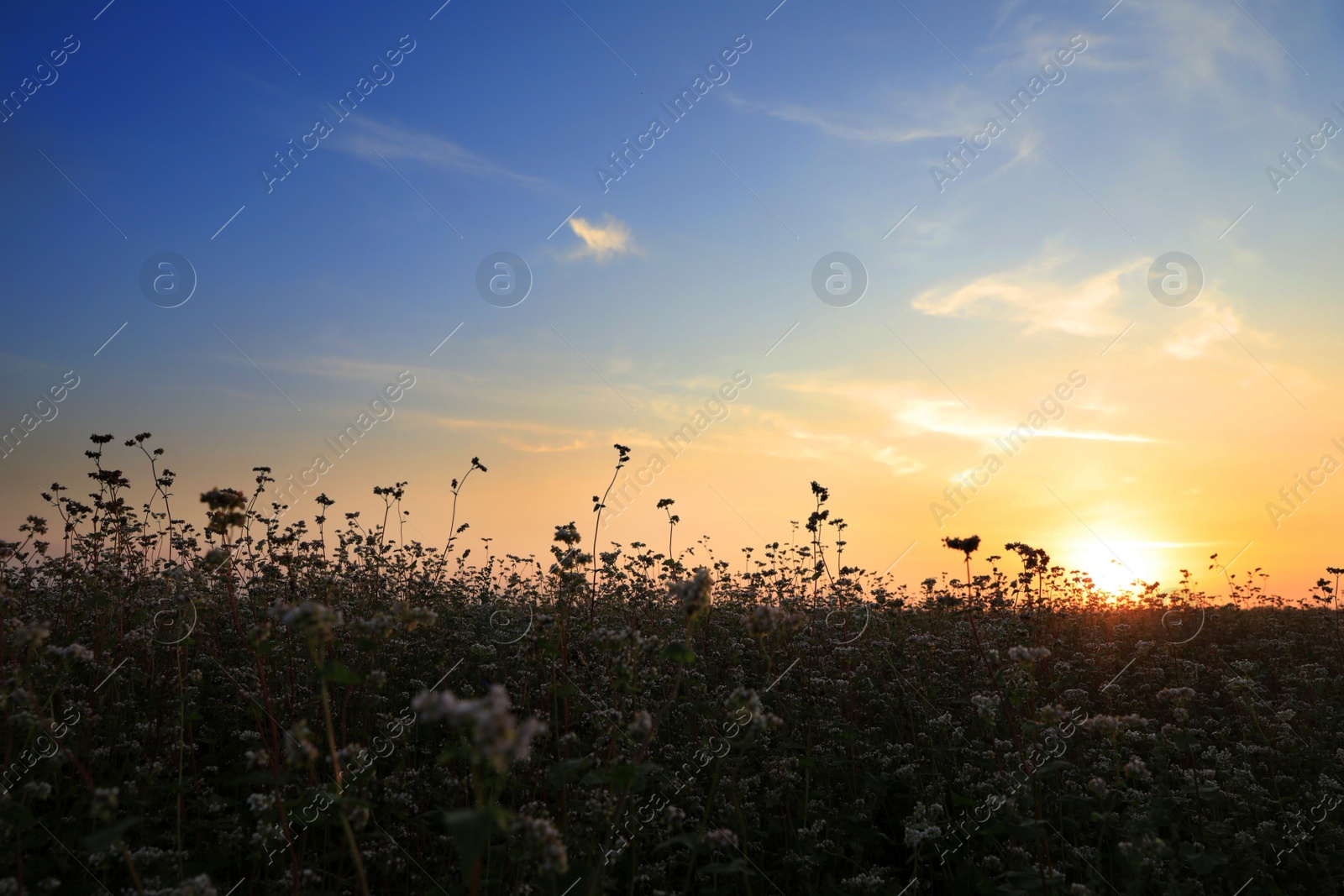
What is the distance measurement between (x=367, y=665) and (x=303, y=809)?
4.24m

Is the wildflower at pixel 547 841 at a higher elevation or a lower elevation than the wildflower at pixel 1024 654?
Result: lower

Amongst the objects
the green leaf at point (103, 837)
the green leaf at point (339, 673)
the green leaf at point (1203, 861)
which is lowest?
the green leaf at point (103, 837)

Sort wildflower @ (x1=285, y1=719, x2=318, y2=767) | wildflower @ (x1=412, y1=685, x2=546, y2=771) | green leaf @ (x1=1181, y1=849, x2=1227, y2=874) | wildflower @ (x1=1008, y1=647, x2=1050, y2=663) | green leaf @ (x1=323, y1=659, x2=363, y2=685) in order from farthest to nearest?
wildflower @ (x1=1008, y1=647, x2=1050, y2=663)
green leaf @ (x1=1181, y1=849, x2=1227, y2=874)
green leaf @ (x1=323, y1=659, x2=363, y2=685)
wildflower @ (x1=285, y1=719, x2=318, y2=767)
wildflower @ (x1=412, y1=685, x2=546, y2=771)

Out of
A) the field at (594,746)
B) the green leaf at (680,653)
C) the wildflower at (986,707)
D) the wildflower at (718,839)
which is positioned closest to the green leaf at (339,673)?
the field at (594,746)

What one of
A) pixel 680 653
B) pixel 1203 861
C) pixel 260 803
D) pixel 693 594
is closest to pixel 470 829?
pixel 680 653

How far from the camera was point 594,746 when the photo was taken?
6719 mm

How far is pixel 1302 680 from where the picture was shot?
9.86m

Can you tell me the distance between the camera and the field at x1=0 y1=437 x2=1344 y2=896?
4660 mm

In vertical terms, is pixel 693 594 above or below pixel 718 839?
above

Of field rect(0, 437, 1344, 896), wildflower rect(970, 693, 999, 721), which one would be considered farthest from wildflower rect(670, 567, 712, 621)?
wildflower rect(970, 693, 999, 721)

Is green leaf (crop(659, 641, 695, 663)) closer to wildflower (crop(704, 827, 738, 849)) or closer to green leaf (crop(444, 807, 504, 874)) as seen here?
wildflower (crop(704, 827, 738, 849))

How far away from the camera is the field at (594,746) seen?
4.66 metres

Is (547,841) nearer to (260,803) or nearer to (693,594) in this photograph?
(693,594)

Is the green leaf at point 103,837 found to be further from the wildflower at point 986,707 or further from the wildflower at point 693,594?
the wildflower at point 986,707
